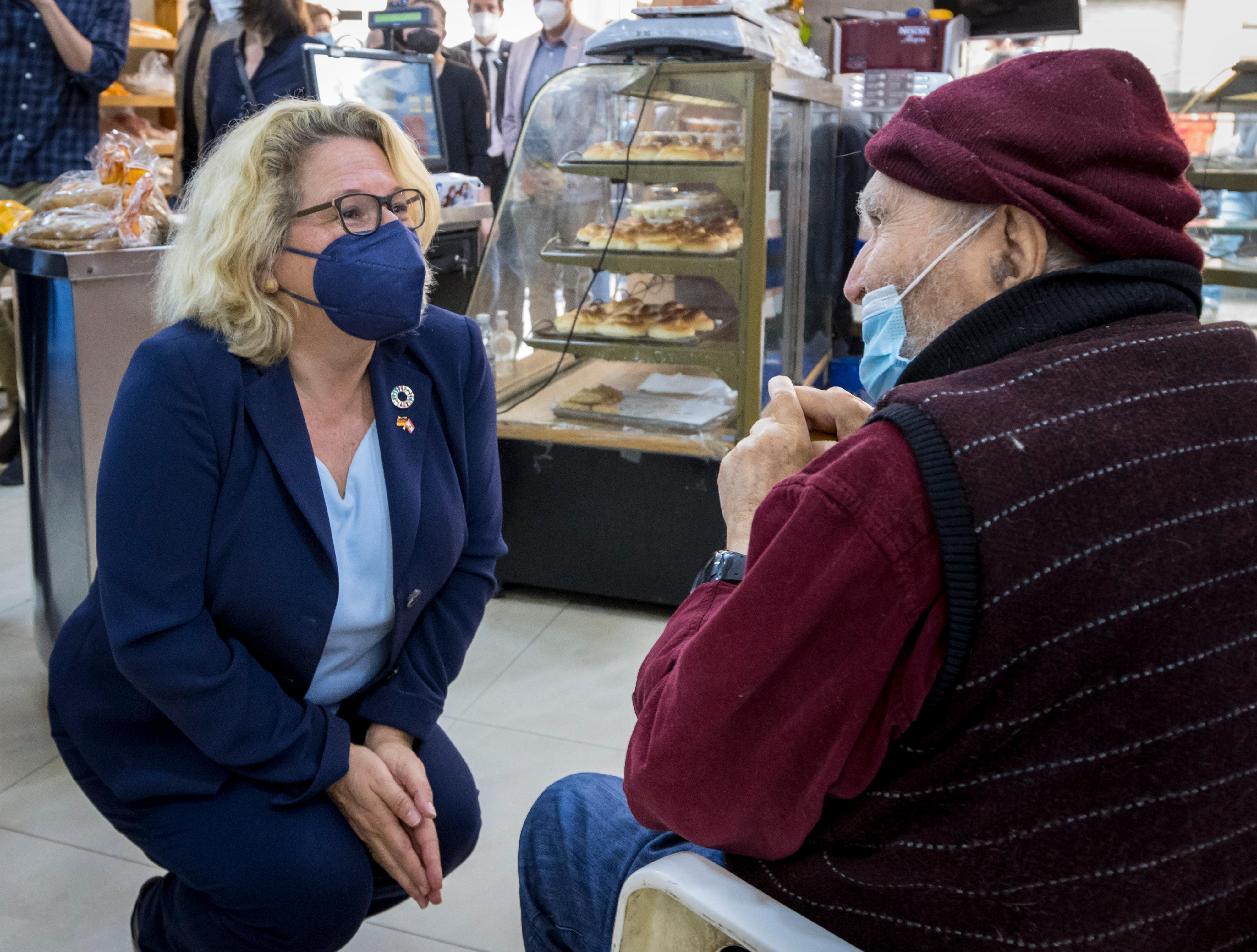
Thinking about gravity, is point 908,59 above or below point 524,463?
above

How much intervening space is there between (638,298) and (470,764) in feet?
5.13

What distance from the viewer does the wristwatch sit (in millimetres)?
1030

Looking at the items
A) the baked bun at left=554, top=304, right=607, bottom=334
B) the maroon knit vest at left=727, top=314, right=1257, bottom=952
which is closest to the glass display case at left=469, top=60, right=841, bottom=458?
the baked bun at left=554, top=304, right=607, bottom=334

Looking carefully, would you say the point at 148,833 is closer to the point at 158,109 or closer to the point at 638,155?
the point at 638,155

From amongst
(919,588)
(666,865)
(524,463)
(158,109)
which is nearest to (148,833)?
(666,865)

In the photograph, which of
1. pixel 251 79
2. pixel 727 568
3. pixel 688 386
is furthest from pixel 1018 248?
pixel 251 79

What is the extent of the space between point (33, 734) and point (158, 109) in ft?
16.4

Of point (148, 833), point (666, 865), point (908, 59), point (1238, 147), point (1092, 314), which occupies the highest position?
point (908, 59)

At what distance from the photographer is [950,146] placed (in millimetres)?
933

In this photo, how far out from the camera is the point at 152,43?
5633 mm

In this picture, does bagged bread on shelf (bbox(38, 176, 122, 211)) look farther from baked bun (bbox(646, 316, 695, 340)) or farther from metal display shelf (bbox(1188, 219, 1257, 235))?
Answer: metal display shelf (bbox(1188, 219, 1257, 235))

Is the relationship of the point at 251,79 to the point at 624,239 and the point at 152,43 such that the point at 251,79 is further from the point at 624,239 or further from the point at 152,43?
the point at 152,43

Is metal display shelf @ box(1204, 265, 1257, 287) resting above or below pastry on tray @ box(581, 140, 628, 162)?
below

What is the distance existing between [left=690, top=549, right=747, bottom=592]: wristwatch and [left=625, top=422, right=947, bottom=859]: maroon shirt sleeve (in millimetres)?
142
